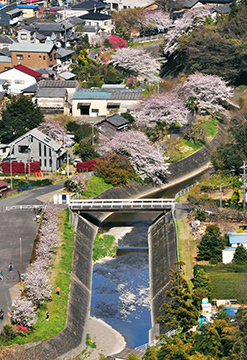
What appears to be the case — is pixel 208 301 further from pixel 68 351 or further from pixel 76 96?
pixel 76 96

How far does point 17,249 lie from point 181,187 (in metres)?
28.3

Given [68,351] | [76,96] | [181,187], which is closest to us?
[68,351]

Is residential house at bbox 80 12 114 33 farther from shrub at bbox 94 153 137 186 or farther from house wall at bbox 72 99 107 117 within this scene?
shrub at bbox 94 153 137 186

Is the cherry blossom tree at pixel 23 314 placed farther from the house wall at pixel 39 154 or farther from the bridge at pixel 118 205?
the house wall at pixel 39 154

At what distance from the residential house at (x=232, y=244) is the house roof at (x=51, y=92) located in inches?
1881

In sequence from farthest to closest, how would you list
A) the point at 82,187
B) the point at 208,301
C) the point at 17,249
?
the point at 82,187, the point at 17,249, the point at 208,301

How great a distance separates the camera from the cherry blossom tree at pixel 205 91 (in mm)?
105500

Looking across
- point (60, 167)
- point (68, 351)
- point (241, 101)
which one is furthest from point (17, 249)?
point (241, 101)

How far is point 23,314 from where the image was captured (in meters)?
51.3

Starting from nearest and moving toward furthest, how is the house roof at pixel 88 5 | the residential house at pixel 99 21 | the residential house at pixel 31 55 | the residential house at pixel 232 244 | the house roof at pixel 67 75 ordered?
1. the residential house at pixel 232 244
2. the house roof at pixel 67 75
3. the residential house at pixel 31 55
4. the residential house at pixel 99 21
5. the house roof at pixel 88 5

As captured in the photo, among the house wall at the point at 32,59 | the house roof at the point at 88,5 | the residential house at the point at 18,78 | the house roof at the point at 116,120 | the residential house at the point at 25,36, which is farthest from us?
the house roof at the point at 88,5

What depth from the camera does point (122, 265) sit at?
6781 centimetres

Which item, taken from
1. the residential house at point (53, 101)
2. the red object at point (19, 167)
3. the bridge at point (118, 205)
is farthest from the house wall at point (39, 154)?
the residential house at point (53, 101)

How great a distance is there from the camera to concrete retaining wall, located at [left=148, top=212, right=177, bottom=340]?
196 feet
